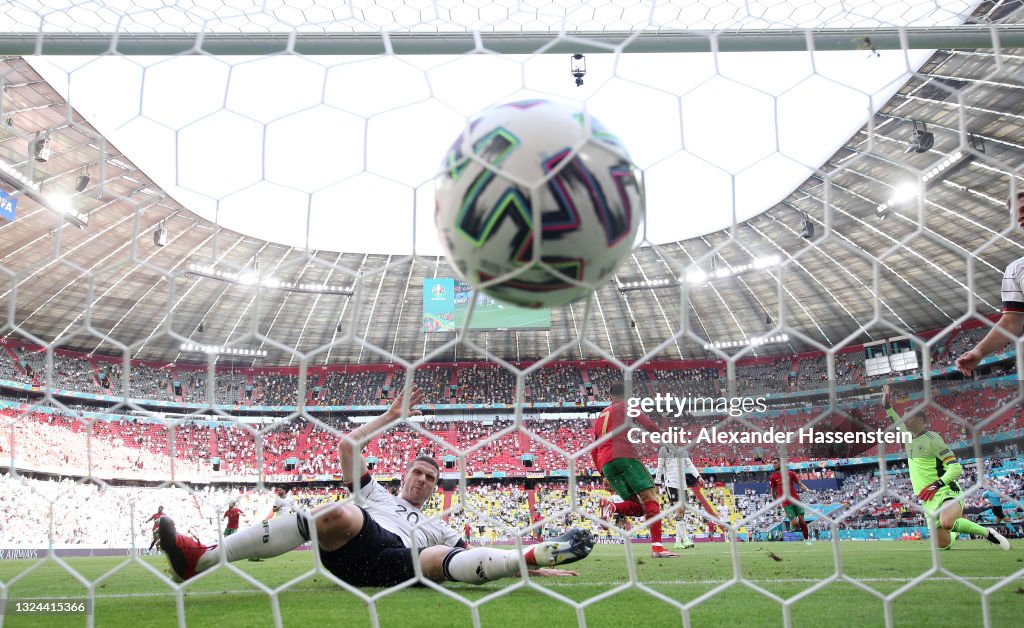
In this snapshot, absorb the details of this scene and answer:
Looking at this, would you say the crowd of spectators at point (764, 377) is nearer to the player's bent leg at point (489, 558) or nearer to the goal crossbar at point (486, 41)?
the goal crossbar at point (486, 41)

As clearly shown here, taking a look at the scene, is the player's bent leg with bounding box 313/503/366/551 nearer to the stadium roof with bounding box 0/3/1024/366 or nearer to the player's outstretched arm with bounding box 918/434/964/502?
the player's outstretched arm with bounding box 918/434/964/502

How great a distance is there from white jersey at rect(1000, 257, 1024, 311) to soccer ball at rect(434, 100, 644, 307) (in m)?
2.17

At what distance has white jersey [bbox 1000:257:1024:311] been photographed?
3.18 meters

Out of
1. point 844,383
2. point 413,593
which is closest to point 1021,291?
point 413,593

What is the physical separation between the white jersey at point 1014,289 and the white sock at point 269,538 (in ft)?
11.5

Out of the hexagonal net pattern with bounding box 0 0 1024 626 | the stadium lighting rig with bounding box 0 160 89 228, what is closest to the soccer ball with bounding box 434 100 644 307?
the hexagonal net pattern with bounding box 0 0 1024 626

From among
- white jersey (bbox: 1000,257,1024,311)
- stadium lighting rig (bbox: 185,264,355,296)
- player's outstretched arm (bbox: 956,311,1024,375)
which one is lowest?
player's outstretched arm (bbox: 956,311,1024,375)

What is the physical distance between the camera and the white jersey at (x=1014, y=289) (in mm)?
3181

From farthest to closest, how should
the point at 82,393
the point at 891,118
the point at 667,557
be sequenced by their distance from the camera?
the point at 82,393
the point at 891,118
the point at 667,557

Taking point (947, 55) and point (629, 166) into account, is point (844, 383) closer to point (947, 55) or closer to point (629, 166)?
point (947, 55)

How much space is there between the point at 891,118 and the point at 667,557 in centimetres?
1178

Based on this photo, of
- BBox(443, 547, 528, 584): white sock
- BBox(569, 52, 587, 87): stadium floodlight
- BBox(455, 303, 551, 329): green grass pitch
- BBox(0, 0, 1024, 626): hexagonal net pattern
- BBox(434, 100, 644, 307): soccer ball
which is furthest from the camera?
BBox(455, 303, 551, 329): green grass pitch

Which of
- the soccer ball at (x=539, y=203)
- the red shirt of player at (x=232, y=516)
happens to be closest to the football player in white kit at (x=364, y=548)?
the soccer ball at (x=539, y=203)

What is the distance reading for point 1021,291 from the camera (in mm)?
3174
